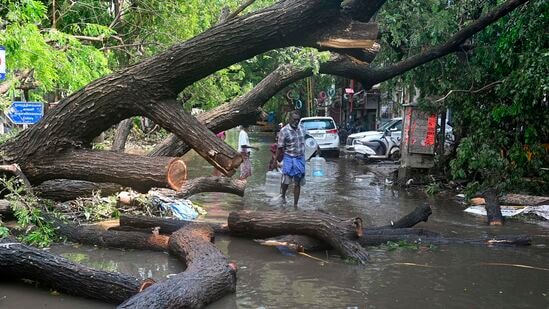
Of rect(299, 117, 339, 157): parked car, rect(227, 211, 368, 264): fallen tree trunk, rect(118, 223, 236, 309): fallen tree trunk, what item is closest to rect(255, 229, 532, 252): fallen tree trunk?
rect(227, 211, 368, 264): fallen tree trunk

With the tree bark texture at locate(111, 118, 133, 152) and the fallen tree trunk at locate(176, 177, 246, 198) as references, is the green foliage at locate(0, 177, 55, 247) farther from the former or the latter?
the tree bark texture at locate(111, 118, 133, 152)

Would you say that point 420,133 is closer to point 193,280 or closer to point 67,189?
point 67,189

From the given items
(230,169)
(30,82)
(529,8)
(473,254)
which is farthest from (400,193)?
(30,82)

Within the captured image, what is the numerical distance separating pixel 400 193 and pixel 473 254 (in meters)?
6.12

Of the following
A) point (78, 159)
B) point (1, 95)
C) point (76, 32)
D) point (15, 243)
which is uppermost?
point (76, 32)

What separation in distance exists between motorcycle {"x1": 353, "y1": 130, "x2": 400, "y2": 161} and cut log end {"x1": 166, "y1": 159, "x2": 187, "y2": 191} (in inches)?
602

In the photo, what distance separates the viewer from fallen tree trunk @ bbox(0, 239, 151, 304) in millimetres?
5031

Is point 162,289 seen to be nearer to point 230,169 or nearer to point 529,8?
point 230,169

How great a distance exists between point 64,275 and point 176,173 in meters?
1.87

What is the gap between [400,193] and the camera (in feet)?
44.2

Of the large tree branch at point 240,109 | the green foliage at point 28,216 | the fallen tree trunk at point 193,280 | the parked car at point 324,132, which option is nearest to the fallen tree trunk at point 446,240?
the fallen tree trunk at point 193,280

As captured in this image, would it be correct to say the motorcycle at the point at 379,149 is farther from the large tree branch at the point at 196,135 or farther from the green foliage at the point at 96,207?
the large tree branch at the point at 196,135

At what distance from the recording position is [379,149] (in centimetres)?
2189

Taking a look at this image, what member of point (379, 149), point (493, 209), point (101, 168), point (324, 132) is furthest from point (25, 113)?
point (324, 132)
